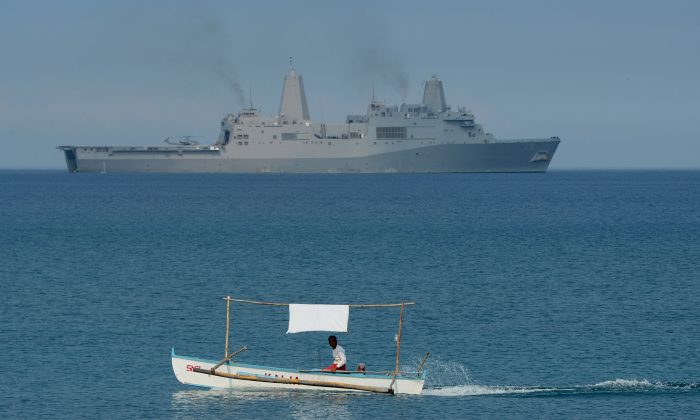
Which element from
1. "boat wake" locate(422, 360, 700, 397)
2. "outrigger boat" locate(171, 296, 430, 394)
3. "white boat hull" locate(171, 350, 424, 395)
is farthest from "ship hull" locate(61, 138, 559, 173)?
"white boat hull" locate(171, 350, 424, 395)

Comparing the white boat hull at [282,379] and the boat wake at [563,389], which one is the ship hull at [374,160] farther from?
the white boat hull at [282,379]

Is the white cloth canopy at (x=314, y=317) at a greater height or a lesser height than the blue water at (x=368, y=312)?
greater

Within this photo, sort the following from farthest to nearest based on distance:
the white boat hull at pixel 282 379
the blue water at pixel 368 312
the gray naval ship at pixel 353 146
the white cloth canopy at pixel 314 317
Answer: the gray naval ship at pixel 353 146 → the white cloth canopy at pixel 314 317 → the blue water at pixel 368 312 → the white boat hull at pixel 282 379

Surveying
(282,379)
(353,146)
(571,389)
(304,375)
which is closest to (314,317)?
(304,375)

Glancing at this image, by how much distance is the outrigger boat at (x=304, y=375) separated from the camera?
24875 millimetres

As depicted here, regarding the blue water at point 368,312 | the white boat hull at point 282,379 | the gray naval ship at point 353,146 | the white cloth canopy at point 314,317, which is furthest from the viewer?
the gray naval ship at point 353,146

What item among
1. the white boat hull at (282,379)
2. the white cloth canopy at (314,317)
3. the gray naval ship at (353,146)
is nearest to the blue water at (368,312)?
the white boat hull at (282,379)

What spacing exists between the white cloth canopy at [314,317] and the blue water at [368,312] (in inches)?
61.2

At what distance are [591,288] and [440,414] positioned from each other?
63.8 ft

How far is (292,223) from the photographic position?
249ft

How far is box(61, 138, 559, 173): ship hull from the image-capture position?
15562cm

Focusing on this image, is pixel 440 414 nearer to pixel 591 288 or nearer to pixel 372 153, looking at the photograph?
pixel 591 288

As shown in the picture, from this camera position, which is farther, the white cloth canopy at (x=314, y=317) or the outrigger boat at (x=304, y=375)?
the white cloth canopy at (x=314, y=317)

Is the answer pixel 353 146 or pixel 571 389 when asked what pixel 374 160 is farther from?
pixel 571 389
